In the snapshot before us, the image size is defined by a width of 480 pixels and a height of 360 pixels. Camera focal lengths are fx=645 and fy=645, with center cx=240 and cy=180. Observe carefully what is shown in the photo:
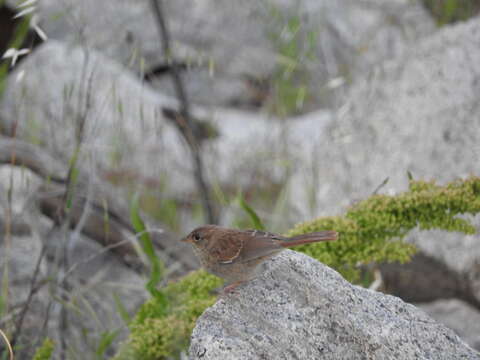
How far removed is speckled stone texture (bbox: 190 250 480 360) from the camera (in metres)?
2.21

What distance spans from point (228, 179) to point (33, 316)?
3392 mm

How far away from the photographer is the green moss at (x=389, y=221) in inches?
120

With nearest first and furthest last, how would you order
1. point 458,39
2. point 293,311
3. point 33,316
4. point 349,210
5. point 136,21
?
point 293,311 → point 349,210 → point 33,316 → point 458,39 → point 136,21

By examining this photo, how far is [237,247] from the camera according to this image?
9.06 ft

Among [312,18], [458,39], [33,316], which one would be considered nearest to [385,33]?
[312,18]

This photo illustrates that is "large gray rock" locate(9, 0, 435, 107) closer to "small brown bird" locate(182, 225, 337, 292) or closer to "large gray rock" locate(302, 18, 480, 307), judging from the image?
"large gray rock" locate(302, 18, 480, 307)

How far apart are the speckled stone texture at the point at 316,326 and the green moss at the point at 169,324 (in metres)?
0.59

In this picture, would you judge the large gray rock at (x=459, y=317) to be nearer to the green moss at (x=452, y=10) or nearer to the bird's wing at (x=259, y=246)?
the bird's wing at (x=259, y=246)

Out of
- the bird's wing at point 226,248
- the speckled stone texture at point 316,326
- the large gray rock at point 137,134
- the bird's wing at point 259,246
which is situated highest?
the bird's wing at point 259,246

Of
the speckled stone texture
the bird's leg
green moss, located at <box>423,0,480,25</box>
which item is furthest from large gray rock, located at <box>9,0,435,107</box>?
the speckled stone texture

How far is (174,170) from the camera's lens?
7145 mm

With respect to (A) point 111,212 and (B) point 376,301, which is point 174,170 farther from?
(B) point 376,301

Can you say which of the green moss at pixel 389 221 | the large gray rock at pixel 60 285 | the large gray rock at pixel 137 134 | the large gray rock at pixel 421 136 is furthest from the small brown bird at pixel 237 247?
the large gray rock at pixel 137 134

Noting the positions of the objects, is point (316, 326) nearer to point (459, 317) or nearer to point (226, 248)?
point (226, 248)
